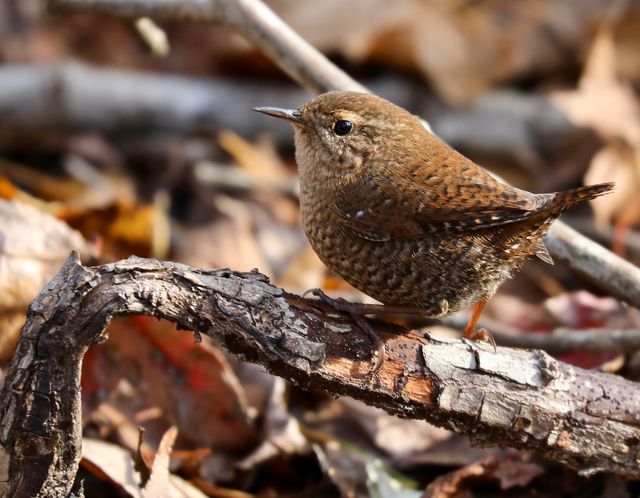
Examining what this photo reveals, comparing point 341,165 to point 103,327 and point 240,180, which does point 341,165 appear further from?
point 240,180

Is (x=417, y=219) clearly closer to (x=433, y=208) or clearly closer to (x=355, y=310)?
(x=433, y=208)

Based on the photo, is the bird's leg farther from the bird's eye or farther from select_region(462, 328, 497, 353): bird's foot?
the bird's eye

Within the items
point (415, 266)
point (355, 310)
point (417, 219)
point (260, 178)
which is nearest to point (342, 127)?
point (417, 219)

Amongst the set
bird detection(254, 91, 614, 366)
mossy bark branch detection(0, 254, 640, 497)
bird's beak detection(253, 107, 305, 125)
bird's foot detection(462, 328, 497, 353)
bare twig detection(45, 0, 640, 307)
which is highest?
bare twig detection(45, 0, 640, 307)

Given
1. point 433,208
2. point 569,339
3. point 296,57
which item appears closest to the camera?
point 433,208

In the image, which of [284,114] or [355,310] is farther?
[284,114]

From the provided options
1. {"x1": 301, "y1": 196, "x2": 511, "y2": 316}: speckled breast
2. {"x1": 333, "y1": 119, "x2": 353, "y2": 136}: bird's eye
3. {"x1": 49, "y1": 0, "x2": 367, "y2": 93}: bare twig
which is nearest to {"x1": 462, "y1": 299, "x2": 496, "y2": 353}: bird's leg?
{"x1": 301, "y1": 196, "x2": 511, "y2": 316}: speckled breast
